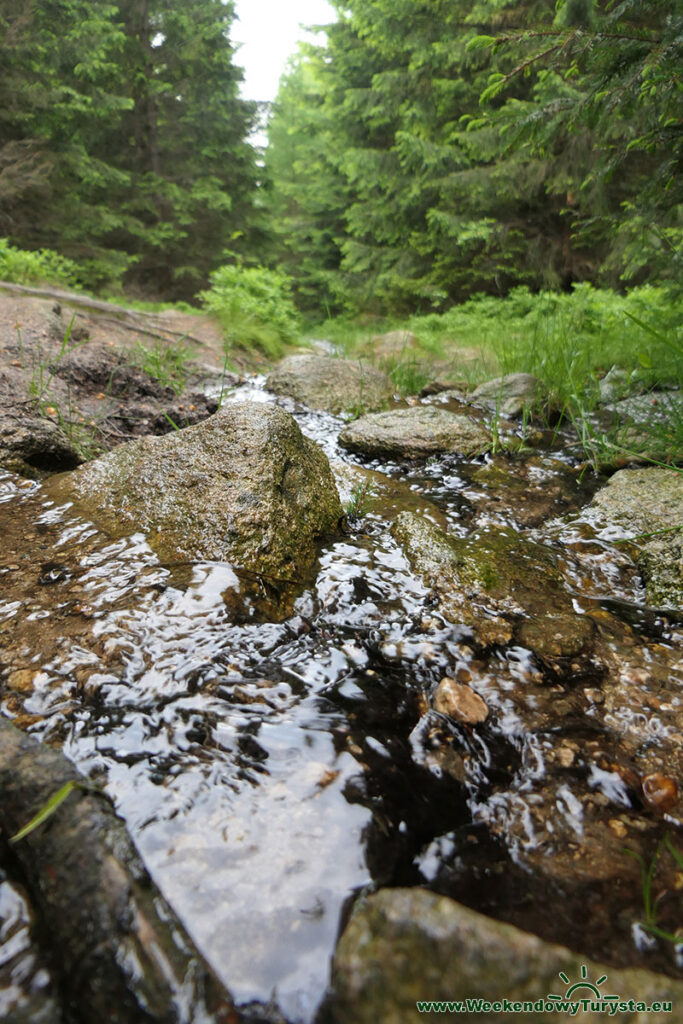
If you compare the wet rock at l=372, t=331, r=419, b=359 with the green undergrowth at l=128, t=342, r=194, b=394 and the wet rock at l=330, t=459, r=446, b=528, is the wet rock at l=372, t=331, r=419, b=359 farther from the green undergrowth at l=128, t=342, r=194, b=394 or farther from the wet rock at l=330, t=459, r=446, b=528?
the wet rock at l=330, t=459, r=446, b=528

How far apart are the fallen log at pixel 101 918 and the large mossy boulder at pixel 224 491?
117 cm

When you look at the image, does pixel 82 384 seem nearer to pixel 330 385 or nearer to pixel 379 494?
pixel 330 385

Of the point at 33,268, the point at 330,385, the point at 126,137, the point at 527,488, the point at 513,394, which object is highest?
the point at 126,137

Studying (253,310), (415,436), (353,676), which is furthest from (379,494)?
(253,310)

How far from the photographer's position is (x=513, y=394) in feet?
16.6

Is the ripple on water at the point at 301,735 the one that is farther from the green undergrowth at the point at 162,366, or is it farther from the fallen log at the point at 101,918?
the green undergrowth at the point at 162,366

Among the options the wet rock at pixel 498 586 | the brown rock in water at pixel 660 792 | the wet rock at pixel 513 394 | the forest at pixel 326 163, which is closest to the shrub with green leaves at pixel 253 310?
the forest at pixel 326 163

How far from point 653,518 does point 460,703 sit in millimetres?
1642

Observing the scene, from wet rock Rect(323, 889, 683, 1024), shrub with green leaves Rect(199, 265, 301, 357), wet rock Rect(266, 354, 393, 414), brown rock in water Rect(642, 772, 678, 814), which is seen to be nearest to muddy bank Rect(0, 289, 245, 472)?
wet rock Rect(266, 354, 393, 414)

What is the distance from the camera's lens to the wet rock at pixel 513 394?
4766 millimetres

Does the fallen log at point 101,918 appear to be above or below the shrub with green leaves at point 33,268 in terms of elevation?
below

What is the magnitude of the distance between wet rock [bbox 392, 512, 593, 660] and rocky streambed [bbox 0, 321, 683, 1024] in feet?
0.04

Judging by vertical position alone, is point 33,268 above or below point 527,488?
above

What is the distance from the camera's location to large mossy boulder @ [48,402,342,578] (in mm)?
2207
